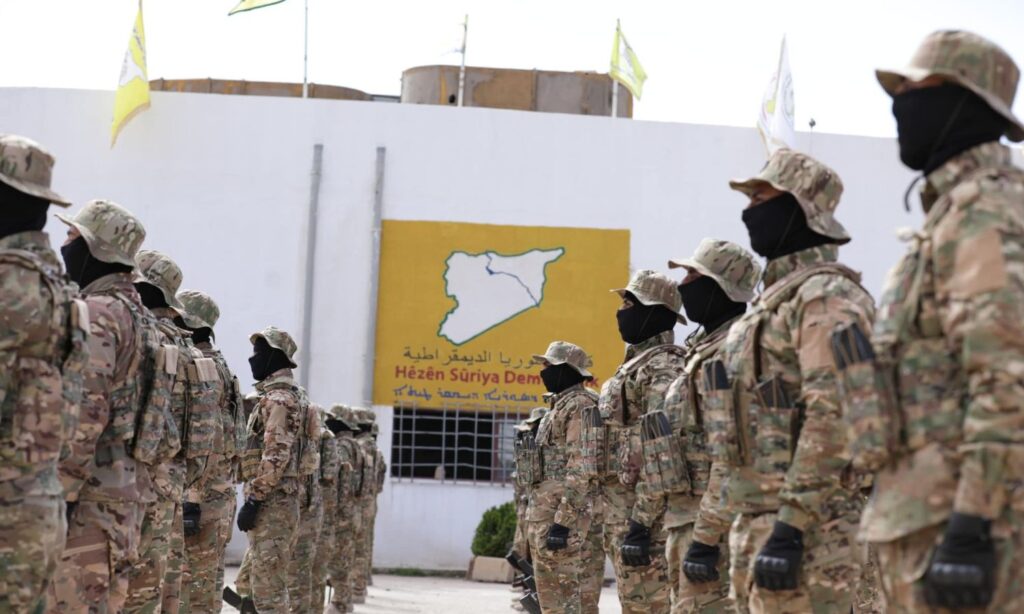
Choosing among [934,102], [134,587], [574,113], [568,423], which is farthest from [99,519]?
[574,113]

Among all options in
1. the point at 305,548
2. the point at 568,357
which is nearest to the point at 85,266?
the point at 568,357

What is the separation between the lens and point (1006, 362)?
11.3 ft

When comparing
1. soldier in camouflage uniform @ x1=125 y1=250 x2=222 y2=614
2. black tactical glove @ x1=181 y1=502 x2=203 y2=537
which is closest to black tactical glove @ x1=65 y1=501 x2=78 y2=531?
soldier in camouflage uniform @ x1=125 y1=250 x2=222 y2=614

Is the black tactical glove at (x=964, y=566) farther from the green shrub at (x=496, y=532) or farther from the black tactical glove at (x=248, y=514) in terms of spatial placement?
the green shrub at (x=496, y=532)

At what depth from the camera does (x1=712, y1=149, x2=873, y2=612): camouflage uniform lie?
468 centimetres

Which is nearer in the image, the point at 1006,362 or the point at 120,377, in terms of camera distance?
the point at 1006,362

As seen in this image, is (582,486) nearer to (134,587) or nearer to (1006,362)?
(134,587)

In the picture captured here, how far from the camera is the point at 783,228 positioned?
5.27m

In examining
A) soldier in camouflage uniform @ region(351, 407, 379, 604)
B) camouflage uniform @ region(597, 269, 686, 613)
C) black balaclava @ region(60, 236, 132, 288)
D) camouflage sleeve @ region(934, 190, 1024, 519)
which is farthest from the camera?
soldier in camouflage uniform @ region(351, 407, 379, 604)

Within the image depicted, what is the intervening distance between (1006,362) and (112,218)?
4.27 metres

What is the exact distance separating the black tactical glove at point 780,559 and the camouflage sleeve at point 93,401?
9.13ft

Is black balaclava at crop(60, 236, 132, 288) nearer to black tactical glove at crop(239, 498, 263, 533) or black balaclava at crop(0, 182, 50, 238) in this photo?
black balaclava at crop(0, 182, 50, 238)

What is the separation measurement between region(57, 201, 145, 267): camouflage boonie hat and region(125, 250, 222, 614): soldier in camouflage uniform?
77 centimetres

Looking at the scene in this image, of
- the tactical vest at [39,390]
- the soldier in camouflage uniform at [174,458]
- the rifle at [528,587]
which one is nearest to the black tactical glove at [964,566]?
the tactical vest at [39,390]
